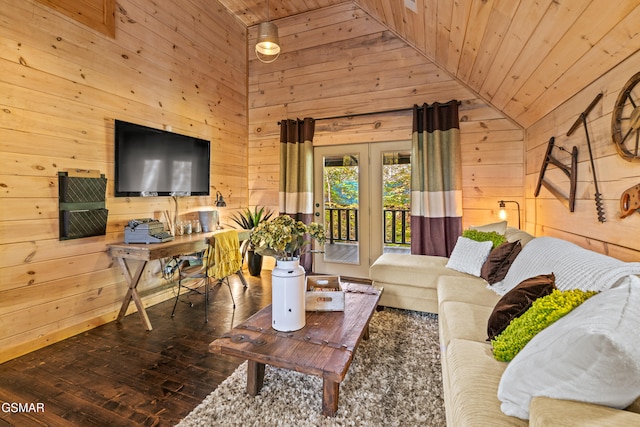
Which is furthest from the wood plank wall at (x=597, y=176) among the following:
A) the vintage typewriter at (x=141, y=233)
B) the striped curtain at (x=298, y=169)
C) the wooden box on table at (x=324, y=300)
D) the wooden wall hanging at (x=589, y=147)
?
the vintage typewriter at (x=141, y=233)

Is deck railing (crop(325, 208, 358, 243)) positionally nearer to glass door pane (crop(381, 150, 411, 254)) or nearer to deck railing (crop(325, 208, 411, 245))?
deck railing (crop(325, 208, 411, 245))

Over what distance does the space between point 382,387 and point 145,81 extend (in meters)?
3.64

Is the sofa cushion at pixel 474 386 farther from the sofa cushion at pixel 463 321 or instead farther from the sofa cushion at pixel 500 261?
the sofa cushion at pixel 500 261

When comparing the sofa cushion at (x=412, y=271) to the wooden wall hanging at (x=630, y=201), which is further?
the sofa cushion at (x=412, y=271)

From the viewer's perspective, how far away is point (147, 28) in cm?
325

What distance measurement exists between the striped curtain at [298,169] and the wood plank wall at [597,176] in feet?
9.25

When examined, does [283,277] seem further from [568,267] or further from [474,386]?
[568,267]

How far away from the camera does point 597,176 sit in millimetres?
1999

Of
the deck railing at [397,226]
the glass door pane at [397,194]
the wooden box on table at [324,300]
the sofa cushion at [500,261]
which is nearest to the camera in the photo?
the wooden box on table at [324,300]

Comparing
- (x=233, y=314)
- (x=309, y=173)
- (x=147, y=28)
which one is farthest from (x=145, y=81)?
(x=233, y=314)

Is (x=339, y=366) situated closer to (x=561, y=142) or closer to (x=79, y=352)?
(x=79, y=352)

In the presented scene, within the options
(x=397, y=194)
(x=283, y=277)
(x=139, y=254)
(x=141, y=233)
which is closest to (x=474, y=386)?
(x=283, y=277)

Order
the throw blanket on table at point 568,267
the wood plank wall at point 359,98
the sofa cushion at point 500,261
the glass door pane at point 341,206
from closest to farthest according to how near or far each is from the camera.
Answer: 1. the throw blanket on table at point 568,267
2. the sofa cushion at point 500,261
3. the wood plank wall at point 359,98
4. the glass door pane at point 341,206

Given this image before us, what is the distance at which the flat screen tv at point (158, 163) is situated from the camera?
295 cm
